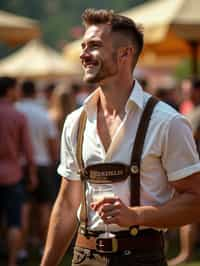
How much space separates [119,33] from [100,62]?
176 millimetres

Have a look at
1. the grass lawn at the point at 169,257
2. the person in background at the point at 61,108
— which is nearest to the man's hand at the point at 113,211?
the grass lawn at the point at 169,257

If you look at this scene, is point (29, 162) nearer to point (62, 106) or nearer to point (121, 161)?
point (62, 106)

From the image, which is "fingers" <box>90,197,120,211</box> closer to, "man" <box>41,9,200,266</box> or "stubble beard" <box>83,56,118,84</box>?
"man" <box>41,9,200,266</box>

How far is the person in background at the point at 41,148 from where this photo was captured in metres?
11.3

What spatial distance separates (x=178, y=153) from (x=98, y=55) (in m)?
0.58

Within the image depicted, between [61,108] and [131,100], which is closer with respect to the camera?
[131,100]

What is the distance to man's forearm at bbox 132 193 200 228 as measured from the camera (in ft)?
15.2

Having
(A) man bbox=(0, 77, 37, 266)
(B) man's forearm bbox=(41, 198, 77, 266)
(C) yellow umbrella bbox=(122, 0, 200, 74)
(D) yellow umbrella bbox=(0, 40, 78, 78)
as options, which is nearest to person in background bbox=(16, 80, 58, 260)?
(A) man bbox=(0, 77, 37, 266)

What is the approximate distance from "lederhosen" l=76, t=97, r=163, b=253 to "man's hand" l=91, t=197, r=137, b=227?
226 millimetres

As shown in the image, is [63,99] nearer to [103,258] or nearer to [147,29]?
[147,29]

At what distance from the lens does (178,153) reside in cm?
470

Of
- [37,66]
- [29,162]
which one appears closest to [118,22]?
[29,162]

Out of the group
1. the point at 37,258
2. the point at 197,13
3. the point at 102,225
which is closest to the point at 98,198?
the point at 102,225

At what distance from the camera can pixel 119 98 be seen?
4969mm
